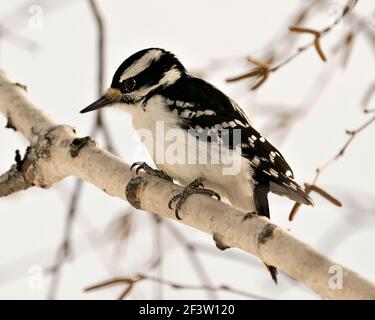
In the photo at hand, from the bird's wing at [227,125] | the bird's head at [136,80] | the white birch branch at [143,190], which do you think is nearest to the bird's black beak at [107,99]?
the bird's head at [136,80]

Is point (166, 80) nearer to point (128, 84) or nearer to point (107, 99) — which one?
point (128, 84)

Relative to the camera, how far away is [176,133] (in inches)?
137

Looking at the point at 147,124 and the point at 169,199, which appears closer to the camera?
the point at 169,199

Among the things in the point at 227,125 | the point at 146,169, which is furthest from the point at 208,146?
the point at 146,169

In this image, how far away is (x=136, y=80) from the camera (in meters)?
3.85

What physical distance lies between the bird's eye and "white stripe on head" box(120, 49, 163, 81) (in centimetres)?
2

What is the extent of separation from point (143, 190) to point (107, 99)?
97 cm

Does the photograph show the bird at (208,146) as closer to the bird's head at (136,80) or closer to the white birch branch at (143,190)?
the bird's head at (136,80)

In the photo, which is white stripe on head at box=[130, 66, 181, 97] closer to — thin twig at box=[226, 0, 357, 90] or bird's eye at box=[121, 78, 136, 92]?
bird's eye at box=[121, 78, 136, 92]

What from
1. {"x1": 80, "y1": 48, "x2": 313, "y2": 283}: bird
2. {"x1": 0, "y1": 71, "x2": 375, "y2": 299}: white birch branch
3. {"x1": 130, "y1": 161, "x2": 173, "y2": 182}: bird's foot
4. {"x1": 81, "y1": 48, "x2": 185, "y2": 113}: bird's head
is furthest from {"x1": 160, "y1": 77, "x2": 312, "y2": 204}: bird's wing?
{"x1": 0, "y1": 71, "x2": 375, "y2": 299}: white birch branch
